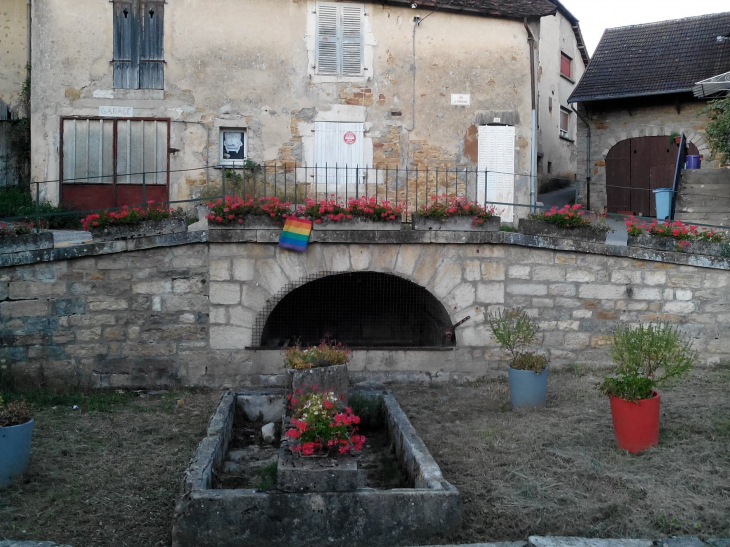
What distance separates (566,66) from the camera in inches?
931

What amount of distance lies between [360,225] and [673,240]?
12.3 feet

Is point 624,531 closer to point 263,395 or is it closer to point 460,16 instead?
point 263,395

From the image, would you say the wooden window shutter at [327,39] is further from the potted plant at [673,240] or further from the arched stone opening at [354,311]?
the potted plant at [673,240]

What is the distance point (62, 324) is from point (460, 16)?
10.0m

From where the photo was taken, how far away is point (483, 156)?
14.6 metres

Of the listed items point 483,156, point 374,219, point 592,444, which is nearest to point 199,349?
point 374,219

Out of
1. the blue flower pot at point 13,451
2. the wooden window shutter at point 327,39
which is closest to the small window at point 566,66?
the wooden window shutter at point 327,39

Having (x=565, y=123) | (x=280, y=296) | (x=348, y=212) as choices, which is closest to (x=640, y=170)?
(x=565, y=123)

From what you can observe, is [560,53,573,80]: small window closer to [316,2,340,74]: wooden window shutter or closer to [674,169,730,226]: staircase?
[316,2,340,74]: wooden window shutter

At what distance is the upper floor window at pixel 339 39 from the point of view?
14.3 m

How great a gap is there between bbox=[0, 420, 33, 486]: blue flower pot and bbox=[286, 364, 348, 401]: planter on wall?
6.67 ft

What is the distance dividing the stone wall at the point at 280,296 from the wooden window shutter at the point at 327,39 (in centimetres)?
704

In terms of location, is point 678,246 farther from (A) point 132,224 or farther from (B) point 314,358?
(A) point 132,224

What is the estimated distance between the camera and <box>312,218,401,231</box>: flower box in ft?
27.5
